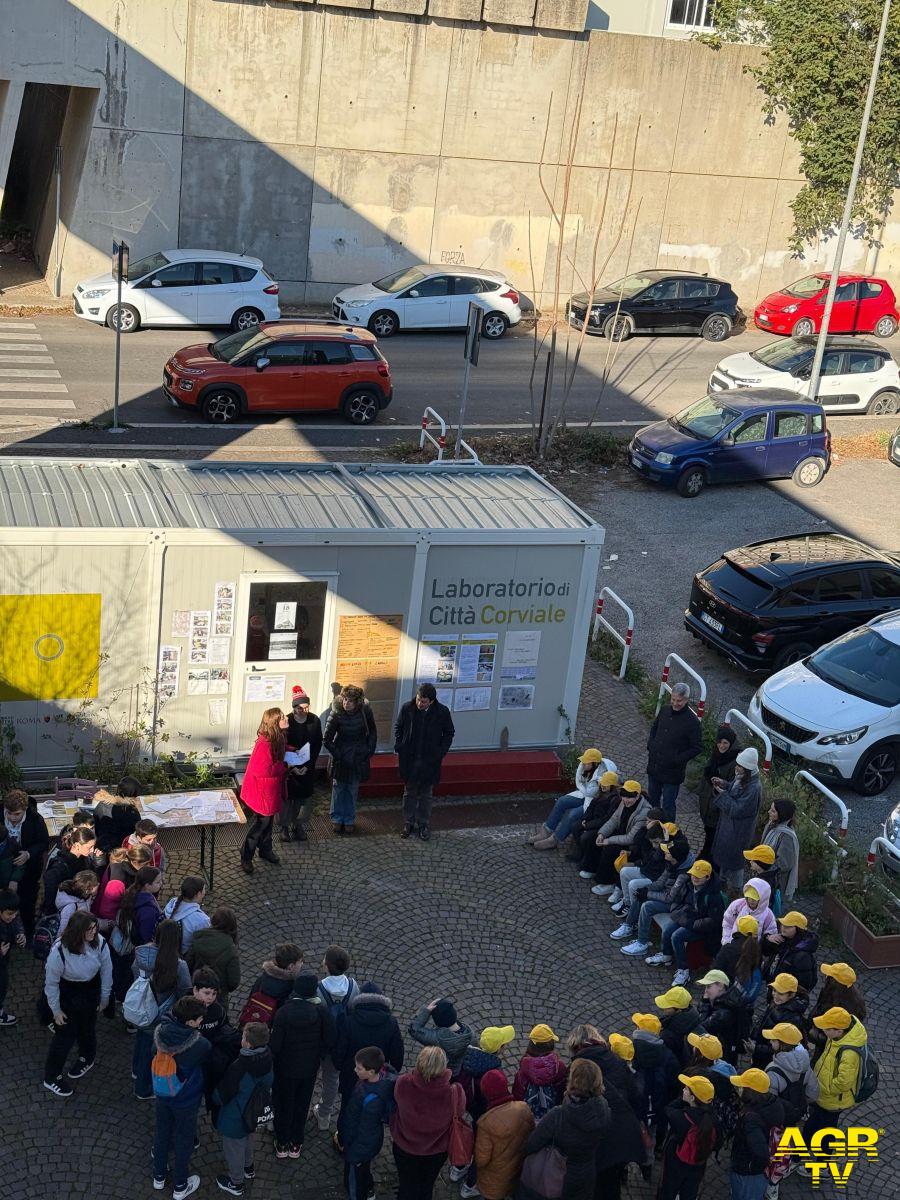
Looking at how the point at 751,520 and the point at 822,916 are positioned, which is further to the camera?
the point at 751,520

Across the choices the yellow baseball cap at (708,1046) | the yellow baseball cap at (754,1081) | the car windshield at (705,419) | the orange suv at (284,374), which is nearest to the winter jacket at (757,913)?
the yellow baseball cap at (708,1046)

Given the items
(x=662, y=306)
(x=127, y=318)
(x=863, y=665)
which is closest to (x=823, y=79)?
(x=662, y=306)

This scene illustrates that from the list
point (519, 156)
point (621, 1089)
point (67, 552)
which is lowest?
point (621, 1089)

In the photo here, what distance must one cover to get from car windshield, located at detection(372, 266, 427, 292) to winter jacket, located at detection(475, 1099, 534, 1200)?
2357cm

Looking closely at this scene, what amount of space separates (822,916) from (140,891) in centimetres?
610

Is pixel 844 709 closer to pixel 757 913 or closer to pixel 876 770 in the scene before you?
pixel 876 770

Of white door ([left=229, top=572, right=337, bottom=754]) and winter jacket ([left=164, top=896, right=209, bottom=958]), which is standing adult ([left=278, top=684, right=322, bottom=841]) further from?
winter jacket ([left=164, top=896, right=209, bottom=958])

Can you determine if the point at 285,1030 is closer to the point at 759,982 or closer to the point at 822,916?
the point at 759,982

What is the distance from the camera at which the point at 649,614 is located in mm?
17719

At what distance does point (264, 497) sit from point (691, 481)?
1041 cm

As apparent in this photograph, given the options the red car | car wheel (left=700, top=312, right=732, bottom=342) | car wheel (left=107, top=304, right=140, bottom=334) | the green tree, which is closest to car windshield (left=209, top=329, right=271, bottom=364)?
car wheel (left=107, top=304, right=140, bottom=334)

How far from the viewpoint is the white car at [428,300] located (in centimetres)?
2895

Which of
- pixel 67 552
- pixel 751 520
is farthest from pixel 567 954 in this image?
pixel 751 520

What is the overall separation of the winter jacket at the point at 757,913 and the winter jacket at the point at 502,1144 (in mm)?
2896
